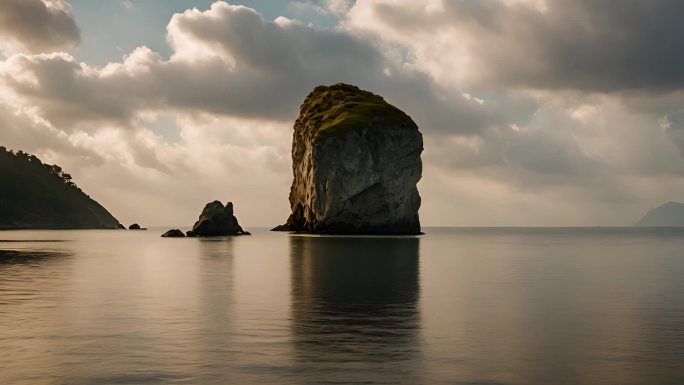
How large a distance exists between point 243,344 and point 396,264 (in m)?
38.5

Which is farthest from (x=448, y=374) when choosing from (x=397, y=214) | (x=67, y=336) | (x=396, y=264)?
(x=397, y=214)

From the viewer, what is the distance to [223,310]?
27984mm

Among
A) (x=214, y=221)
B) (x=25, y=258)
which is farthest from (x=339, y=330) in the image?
(x=214, y=221)

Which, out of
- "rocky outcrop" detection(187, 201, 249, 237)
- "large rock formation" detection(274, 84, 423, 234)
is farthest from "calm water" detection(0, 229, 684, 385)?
"rocky outcrop" detection(187, 201, 249, 237)

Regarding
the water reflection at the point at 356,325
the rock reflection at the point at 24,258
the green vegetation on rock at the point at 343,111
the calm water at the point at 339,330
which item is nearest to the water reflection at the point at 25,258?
the rock reflection at the point at 24,258

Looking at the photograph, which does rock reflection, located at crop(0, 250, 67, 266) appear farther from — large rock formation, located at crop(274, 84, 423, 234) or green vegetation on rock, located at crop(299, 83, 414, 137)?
green vegetation on rock, located at crop(299, 83, 414, 137)

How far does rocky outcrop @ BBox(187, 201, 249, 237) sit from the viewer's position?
518 ft

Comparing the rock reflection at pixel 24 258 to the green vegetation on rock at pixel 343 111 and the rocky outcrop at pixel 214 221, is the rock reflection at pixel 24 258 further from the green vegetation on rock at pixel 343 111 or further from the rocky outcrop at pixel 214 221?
the green vegetation on rock at pixel 343 111

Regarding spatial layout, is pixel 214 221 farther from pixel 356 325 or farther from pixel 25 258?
pixel 356 325

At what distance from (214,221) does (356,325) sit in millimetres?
139971

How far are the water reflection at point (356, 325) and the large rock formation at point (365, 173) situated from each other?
10332 cm

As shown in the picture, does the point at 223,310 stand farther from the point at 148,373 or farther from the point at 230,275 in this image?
the point at 230,275

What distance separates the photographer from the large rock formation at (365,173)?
5925 inches

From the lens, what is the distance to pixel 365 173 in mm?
150000
